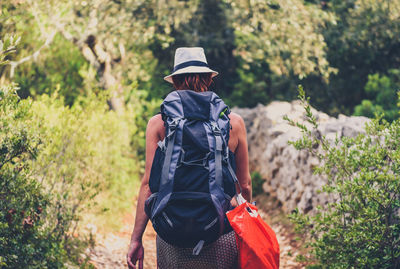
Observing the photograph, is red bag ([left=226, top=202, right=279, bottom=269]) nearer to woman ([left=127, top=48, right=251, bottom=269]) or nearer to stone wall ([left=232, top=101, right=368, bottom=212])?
woman ([left=127, top=48, right=251, bottom=269])

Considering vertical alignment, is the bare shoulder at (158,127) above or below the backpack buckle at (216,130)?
below

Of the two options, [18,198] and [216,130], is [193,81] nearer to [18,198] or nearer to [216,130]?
[216,130]

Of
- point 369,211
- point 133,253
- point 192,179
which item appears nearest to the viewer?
point 192,179

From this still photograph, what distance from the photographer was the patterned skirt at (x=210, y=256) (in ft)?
7.20

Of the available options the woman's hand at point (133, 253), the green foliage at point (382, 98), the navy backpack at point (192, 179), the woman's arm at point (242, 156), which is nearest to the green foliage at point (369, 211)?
the woman's arm at point (242, 156)

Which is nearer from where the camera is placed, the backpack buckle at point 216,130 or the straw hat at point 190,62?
the backpack buckle at point 216,130

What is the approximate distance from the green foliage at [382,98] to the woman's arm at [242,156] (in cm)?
650

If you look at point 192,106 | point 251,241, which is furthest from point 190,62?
point 251,241

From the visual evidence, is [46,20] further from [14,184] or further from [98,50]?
[14,184]

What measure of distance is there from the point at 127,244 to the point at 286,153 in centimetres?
277

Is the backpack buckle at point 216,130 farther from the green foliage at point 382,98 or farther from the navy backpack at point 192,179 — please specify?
the green foliage at point 382,98

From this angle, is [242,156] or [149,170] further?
[242,156]

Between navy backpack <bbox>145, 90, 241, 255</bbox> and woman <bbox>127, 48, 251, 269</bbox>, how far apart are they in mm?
89

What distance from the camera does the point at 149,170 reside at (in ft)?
7.78
